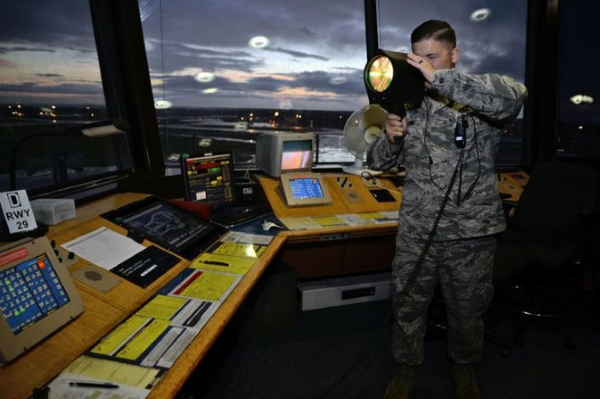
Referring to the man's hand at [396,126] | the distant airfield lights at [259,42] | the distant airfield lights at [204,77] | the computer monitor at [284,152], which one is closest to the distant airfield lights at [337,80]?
the distant airfield lights at [259,42]

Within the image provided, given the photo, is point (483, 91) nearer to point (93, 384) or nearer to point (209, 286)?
point (209, 286)

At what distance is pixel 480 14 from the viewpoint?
3.36 meters

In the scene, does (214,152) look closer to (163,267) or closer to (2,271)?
(163,267)

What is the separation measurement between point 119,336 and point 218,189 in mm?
1372

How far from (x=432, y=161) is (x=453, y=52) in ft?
1.45

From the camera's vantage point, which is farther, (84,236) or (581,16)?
(581,16)

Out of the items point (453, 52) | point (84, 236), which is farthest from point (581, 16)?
point (84, 236)

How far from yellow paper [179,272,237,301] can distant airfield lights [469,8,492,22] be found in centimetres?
317

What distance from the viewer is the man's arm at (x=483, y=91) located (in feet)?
4.45

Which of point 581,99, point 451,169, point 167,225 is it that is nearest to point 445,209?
point 451,169

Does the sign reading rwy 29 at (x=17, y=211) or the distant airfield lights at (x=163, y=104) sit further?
the distant airfield lights at (x=163, y=104)

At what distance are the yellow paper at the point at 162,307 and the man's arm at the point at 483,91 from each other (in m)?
1.16

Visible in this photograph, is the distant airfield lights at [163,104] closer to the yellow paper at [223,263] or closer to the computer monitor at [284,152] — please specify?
the computer monitor at [284,152]

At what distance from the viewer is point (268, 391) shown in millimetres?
1970
